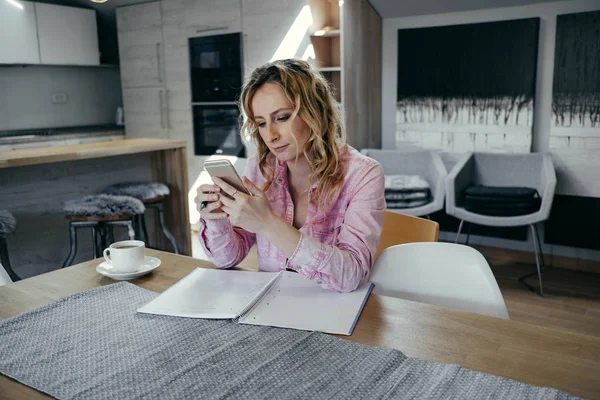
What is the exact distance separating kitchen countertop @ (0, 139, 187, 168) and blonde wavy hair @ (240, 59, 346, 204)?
1443 millimetres

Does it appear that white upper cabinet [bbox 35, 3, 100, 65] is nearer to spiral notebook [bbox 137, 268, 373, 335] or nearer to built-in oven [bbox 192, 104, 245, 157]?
built-in oven [bbox 192, 104, 245, 157]

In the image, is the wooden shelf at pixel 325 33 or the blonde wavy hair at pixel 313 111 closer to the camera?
the blonde wavy hair at pixel 313 111

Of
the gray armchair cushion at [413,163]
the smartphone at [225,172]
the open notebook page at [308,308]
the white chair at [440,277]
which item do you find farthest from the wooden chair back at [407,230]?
the gray armchair cushion at [413,163]

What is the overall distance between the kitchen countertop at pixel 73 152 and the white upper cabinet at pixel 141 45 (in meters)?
2.03

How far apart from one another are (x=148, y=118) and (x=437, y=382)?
4.78 m

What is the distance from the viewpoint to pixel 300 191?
1576 millimetres

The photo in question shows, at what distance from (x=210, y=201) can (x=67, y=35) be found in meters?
4.47

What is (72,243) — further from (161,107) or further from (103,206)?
(161,107)

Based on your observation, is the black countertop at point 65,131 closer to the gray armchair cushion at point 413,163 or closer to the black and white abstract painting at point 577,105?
the gray armchair cushion at point 413,163

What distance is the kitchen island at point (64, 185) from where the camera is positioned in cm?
271

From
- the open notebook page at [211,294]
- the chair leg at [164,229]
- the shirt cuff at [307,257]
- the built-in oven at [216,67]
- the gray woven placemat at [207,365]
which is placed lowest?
the chair leg at [164,229]

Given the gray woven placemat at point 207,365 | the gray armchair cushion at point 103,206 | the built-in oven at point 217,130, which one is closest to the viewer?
the gray woven placemat at point 207,365

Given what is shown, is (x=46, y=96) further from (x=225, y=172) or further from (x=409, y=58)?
(x=225, y=172)

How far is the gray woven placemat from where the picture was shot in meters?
0.81
